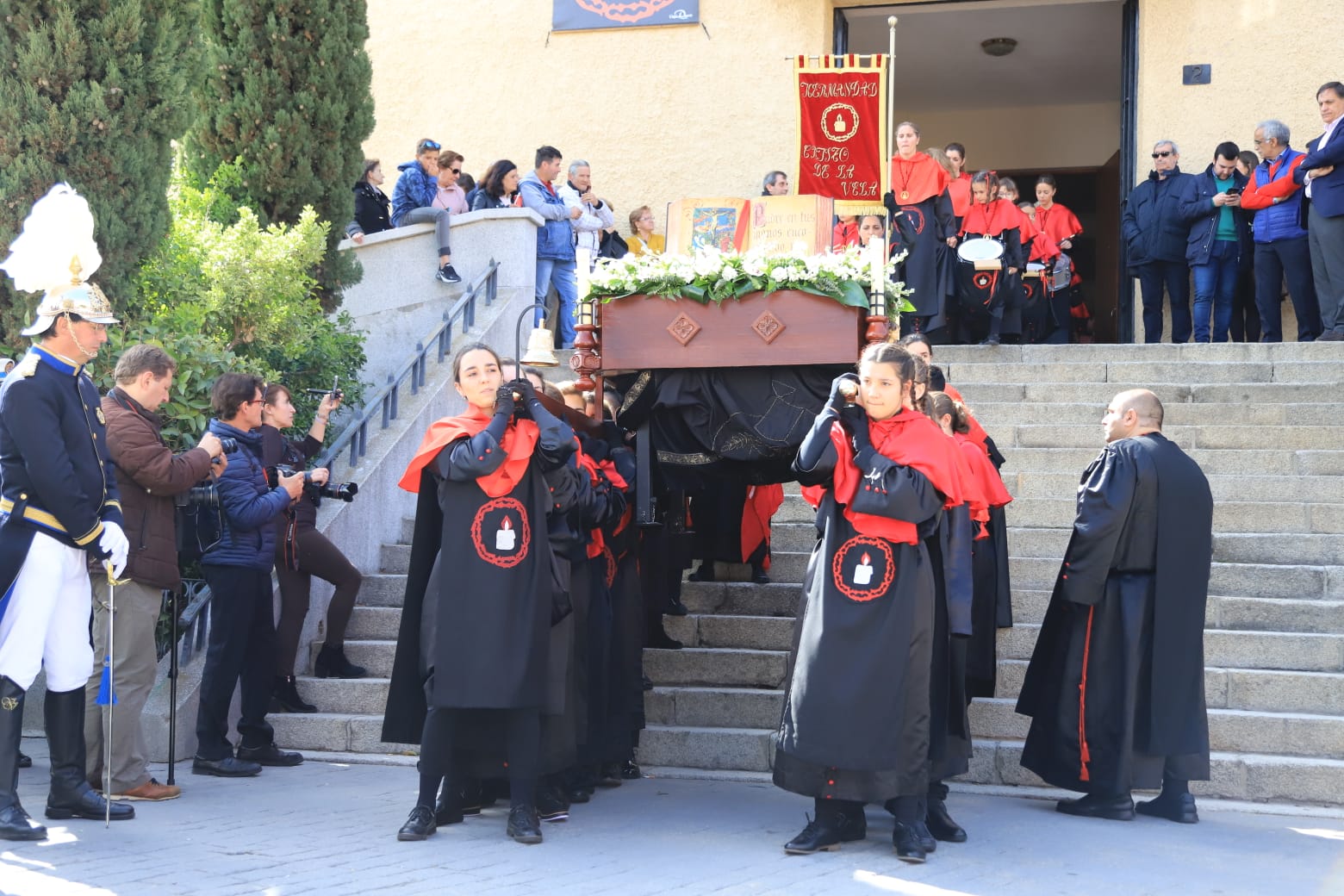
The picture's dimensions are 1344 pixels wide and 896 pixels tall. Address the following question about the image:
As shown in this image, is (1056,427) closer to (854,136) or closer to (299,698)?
(854,136)

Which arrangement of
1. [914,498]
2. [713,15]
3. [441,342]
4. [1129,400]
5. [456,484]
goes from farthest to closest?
[713,15] → [441,342] → [1129,400] → [456,484] → [914,498]

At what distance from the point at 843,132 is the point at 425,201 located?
12.2ft

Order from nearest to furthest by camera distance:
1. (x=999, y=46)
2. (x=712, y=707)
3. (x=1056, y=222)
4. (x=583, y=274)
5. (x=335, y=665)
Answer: (x=583, y=274) < (x=712, y=707) < (x=335, y=665) < (x=1056, y=222) < (x=999, y=46)

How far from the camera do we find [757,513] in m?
7.69

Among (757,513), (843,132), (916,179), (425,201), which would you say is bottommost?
(757,513)

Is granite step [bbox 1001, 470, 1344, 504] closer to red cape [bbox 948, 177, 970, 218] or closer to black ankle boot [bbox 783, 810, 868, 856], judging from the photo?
black ankle boot [bbox 783, 810, 868, 856]

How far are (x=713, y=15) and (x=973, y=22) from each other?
10.6 feet

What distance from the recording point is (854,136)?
374 inches

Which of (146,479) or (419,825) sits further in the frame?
(146,479)

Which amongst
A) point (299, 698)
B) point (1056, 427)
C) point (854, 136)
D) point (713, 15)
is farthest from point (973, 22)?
point (299, 698)

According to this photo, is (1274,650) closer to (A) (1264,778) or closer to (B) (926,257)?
(A) (1264,778)

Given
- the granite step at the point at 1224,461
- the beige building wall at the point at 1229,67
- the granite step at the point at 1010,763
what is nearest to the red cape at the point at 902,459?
the granite step at the point at 1010,763

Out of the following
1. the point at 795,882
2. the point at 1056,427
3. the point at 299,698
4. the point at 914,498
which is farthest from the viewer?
the point at 1056,427

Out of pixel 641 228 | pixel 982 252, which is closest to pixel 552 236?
pixel 641 228
